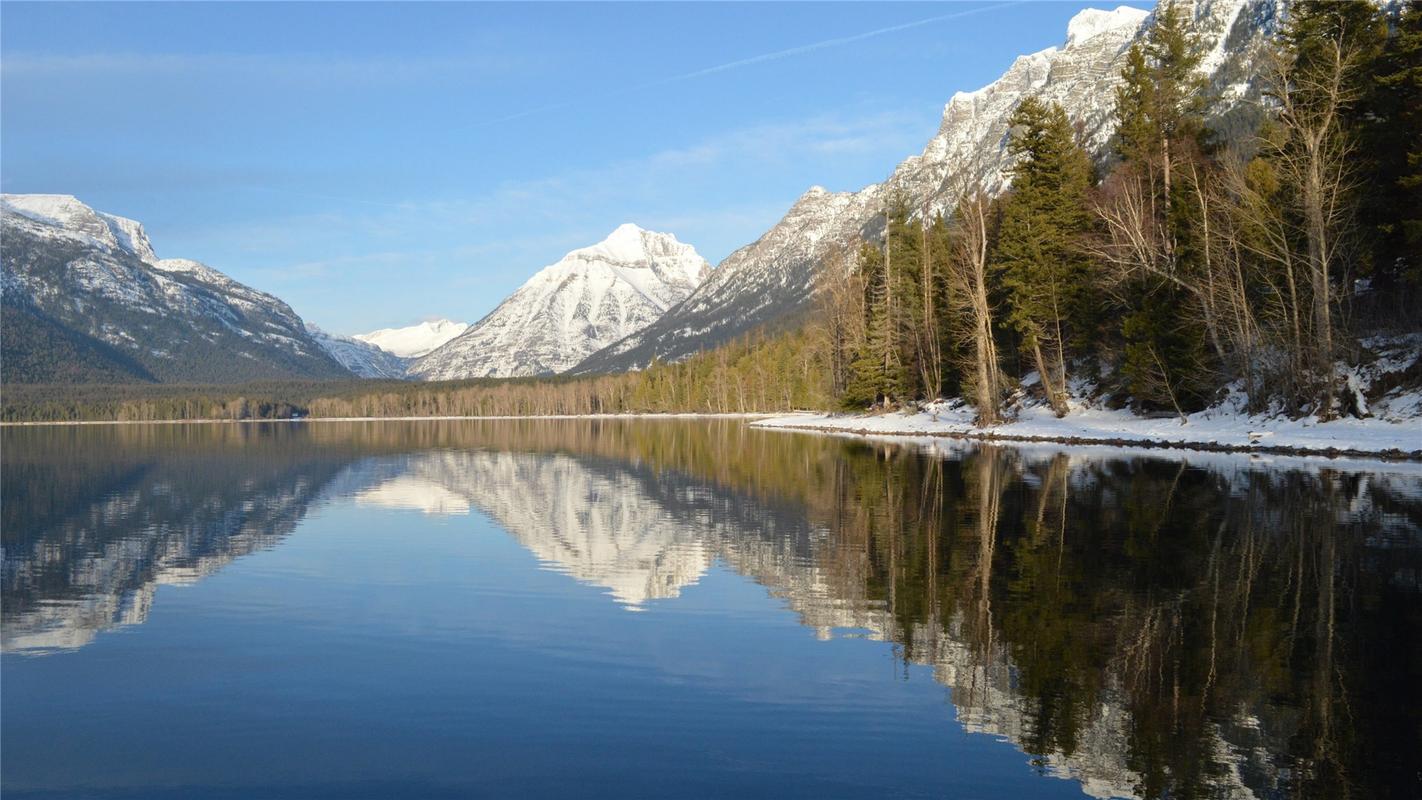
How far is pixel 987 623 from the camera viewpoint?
1376cm

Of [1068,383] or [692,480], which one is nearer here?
[692,480]

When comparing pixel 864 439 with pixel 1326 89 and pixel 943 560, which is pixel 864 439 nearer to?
pixel 1326 89

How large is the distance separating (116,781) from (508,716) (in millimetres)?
3438

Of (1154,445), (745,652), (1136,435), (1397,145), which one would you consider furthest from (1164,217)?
(745,652)

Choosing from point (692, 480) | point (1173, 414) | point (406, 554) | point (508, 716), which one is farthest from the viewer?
point (1173, 414)

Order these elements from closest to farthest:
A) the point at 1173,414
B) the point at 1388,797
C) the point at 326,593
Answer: the point at 1388,797, the point at 326,593, the point at 1173,414

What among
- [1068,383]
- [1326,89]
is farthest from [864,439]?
[1326,89]

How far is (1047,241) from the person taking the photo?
65125 mm

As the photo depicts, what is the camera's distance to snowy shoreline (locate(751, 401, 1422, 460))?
39.5 m

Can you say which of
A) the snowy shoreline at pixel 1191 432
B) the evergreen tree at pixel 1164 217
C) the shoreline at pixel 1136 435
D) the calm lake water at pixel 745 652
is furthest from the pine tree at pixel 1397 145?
the calm lake water at pixel 745 652

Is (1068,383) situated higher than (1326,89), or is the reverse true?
(1326,89)

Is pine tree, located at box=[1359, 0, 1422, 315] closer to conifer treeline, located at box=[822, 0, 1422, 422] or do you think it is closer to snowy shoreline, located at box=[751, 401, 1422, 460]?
conifer treeline, located at box=[822, 0, 1422, 422]

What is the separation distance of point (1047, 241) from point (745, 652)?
5739 cm

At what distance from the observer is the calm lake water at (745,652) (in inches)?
348
